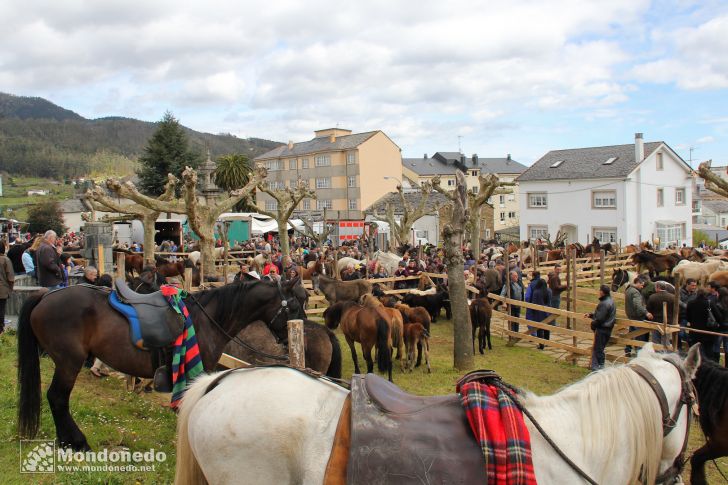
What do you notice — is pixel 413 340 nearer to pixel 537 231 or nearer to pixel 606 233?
pixel 606 233

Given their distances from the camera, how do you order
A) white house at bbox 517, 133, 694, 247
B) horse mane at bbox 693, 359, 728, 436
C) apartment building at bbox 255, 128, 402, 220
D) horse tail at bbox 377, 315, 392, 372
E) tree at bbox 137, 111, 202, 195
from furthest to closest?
1. apartment building at bbox 255, 128, 402, 220
2. tree at bbox 137, 111, 202, 195
3. white house at bbox 517, 133, 694, 247
4. horse tail at bbox 377, 315, 392, 372
5. horse mane at bbox 693, 359, 728, 436

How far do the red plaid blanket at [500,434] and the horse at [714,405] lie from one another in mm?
3589

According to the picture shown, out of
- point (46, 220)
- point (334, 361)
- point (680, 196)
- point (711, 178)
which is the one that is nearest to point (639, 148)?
point (680, 196)

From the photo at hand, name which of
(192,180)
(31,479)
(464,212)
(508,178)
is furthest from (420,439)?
(508,178)

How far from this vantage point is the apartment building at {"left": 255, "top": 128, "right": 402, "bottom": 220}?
60.0m

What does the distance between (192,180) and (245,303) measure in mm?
7330

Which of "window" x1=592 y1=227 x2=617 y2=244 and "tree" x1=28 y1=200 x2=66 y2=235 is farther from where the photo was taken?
"tree" x1=28 y1=200 x2=66 y2=235

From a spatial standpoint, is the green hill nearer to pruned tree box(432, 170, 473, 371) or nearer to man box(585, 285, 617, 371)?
pruned tree box(432, 170, 473, 371)

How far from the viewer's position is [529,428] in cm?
286

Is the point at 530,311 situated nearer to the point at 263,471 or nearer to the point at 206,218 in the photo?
the point at 206,218

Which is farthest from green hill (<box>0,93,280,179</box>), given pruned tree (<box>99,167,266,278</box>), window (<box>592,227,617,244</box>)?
pruned tree (<box>99,167,266,278</box>)

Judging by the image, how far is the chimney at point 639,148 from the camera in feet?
119

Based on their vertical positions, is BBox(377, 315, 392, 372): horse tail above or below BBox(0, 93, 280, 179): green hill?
below

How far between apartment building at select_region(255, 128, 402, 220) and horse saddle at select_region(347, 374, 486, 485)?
55636mm
